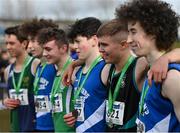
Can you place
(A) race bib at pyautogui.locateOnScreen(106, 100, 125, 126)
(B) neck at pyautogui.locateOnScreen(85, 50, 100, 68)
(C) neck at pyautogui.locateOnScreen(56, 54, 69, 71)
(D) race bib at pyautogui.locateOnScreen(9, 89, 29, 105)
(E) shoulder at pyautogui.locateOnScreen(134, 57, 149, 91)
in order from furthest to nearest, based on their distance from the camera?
(D) race bib at pyautogui.locateOnScreen(9, 89, 29, 105)
(C) neck at pyautogui.locateOnScreen(56, 54, 69, 71)
(B) neck at pyautogui.locateOnScreen(85, 50, 100, 68)
(A) race bib at pyautogui.locateOnScreen(106, 100, 125, 126)
(E) shoulder at pyautogui.locateOnScreen(134, 57, 149, 91)

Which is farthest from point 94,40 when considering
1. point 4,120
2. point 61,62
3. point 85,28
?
point 4,120

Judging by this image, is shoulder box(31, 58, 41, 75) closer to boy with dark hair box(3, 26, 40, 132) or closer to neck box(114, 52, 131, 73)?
boy with dark hair box(3, 26, 40, 132)

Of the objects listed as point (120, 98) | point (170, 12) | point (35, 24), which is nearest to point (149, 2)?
point (170, 12)

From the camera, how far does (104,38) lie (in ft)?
14.4

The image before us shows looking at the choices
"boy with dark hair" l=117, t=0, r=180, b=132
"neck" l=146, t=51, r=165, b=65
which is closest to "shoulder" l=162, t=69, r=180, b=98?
"boy with dark hair" l=117, t=0, r=180, b=132

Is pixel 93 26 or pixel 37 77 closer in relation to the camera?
pixel 93 26

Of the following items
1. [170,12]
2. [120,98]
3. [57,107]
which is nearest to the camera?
[170,12]

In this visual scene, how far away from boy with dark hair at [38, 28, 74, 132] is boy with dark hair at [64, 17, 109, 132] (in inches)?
13.8

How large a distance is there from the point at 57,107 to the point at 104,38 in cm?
141

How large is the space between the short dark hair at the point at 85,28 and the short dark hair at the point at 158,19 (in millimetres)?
1417

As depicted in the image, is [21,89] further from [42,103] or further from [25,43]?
[25,43]

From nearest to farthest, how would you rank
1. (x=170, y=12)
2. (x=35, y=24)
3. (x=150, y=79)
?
(x=150, y=79) < (x=170, y=12) < (x=35, y=24)

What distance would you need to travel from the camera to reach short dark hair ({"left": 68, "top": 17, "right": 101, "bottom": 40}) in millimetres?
5059

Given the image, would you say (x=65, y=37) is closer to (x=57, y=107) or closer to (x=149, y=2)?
(x=57, y=107)
